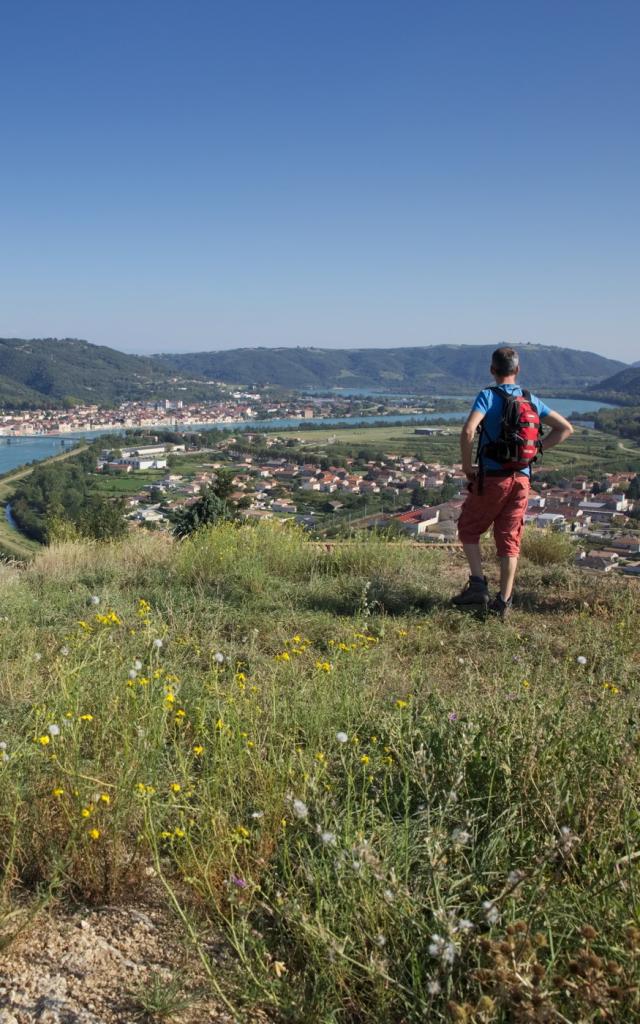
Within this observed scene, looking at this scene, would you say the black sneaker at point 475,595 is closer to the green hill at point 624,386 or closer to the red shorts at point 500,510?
the red shorts at point 500,510

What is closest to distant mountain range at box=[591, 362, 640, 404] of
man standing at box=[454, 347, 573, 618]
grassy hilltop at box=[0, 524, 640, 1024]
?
man standing at box=[454, 347, 573, 618]

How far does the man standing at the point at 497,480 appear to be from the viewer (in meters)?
4.47

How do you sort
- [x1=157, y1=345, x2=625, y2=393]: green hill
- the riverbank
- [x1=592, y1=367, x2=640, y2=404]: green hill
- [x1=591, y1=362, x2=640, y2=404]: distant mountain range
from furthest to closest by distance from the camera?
[x1=157, y1=345, x2=625, y2=393]: green hill < [x1=592, y1=367, x2=640, y2=404]: green hill < [x1=591, y1=362, x2=640, y2=404]: distant mountain range < the riverbank

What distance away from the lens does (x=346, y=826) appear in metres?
1.74

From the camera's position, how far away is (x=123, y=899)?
6.43 ft

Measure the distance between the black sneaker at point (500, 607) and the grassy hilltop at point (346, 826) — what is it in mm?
976

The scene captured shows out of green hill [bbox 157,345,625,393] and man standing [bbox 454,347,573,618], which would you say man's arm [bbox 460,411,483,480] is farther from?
green hill [bbox 157,345,625,393]

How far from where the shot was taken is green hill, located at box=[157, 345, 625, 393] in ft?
348

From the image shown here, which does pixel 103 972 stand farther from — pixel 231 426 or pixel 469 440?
pixel 231 426

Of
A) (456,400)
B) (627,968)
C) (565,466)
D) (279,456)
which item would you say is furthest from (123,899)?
(456,400)

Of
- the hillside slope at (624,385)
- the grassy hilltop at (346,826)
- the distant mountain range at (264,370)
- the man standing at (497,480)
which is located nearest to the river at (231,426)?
the hillside slope at (624,385)

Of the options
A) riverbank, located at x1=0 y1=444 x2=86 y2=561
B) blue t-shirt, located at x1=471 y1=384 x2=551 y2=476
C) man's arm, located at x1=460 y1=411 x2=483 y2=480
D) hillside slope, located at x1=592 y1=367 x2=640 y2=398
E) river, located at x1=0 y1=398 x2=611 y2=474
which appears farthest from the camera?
hillside slope, located at x1=592 y1=367 x2=640 y2=398

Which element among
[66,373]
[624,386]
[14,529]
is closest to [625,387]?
[624,386]

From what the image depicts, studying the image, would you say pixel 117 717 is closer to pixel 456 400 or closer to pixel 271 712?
pixel 271 712
